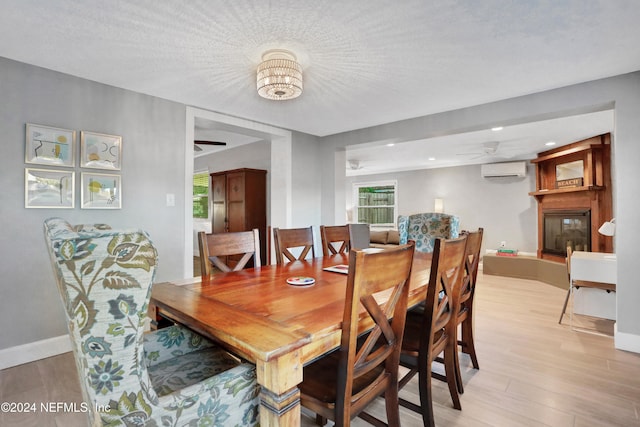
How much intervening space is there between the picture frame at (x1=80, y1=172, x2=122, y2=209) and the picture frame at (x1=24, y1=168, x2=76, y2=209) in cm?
8

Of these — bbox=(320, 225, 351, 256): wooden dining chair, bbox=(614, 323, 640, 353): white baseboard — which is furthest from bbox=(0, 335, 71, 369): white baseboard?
bbox=(614, 323, 640, 353): white baseboard

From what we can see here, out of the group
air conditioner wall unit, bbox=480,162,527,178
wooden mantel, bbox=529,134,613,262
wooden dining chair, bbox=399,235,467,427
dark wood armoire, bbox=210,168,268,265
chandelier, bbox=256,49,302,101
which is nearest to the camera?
wooden dining chair, bbox=399,235,467,427

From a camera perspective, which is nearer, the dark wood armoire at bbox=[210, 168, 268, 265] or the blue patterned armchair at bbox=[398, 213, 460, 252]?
the blue patterned armchair at bbox=[398, 213, 460, 252]

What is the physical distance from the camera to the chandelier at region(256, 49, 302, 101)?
208cm

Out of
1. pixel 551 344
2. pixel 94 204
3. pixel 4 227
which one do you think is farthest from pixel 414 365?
pixel 4 227

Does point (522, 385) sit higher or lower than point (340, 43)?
lower

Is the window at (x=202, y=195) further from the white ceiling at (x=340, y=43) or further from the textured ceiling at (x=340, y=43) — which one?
the textured ceiling at (x=340, y=43)

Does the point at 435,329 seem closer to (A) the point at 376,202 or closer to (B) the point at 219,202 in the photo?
(B) the point at 219,202

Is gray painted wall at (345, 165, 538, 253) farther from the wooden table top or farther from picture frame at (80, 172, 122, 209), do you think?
picture frame at (80, 172, 122, 209)

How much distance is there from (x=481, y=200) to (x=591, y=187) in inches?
87.3

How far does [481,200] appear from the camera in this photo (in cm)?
679

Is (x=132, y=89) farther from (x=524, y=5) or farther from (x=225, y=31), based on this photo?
(x=524, y=5)

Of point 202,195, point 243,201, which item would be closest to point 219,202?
point 243,201

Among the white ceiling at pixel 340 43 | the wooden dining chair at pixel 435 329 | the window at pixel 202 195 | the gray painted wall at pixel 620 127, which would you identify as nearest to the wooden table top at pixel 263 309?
the wooden dining chair at pixel 435 329
